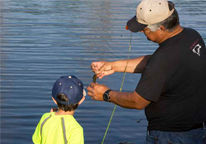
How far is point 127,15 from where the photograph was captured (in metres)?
22.9

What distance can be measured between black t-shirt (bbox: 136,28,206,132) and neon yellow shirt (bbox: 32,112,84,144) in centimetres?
69

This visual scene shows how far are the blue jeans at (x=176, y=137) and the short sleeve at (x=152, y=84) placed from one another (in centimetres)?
43

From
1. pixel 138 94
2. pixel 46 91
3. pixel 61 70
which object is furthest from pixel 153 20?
pixel 61 70

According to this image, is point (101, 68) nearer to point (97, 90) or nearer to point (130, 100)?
point (97, 90)

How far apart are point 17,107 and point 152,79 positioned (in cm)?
542

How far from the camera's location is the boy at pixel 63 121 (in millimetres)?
4914

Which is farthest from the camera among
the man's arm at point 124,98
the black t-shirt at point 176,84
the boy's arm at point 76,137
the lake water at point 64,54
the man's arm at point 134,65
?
the lake water at point 64,54

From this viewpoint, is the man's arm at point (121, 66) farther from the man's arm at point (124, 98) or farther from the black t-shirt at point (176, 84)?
the black t-shirt at point (176, 84)

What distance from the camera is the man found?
5008 millimetres

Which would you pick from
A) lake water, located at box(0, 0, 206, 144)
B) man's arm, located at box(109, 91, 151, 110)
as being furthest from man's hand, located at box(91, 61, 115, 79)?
lake water, located at box(0, 0, 206, 144)

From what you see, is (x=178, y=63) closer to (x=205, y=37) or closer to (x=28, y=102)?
(x=28, y=102)

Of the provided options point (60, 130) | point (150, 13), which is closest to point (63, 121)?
point (60, 130)

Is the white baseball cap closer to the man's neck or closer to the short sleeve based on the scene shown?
the man's neck

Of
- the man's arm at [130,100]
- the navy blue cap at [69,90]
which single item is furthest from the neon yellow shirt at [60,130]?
the man's arm at [130,100]
